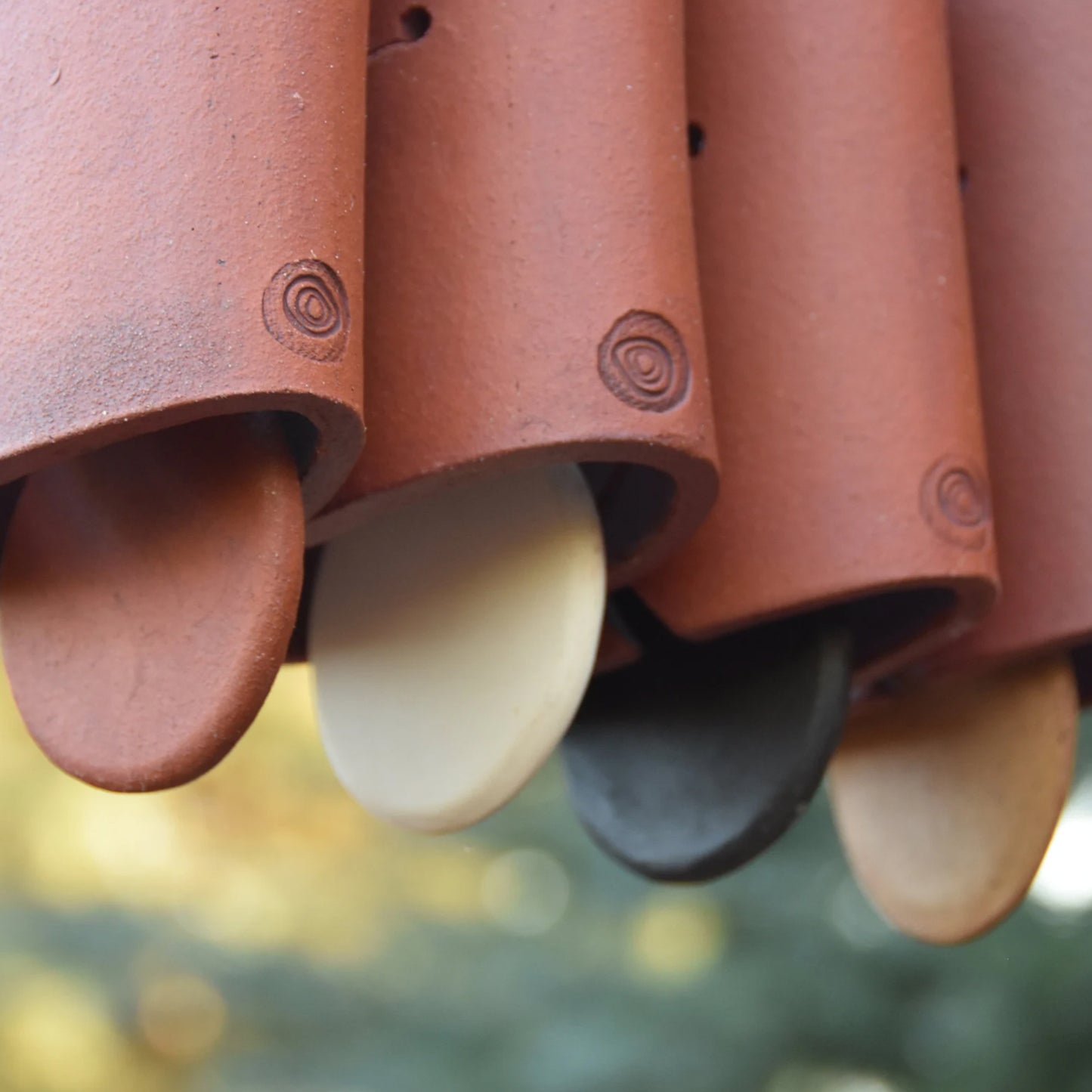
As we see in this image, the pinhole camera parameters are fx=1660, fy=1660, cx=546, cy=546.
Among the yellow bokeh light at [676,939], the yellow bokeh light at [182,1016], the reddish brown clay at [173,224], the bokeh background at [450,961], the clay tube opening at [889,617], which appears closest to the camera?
the reddish brown clay at [173,224]

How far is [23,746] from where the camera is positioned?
2.03m

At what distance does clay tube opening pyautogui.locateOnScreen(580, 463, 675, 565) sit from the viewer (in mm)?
566

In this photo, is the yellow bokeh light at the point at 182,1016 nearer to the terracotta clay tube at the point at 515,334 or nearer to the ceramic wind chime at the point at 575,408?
the ceramic wind chime at the point at 575,408

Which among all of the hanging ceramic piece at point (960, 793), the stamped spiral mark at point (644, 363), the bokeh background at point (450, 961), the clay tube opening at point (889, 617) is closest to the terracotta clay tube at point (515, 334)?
the stamped spiral mark at point (644, 363)

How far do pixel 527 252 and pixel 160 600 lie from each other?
0.49ft

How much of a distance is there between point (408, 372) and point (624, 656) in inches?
8.5

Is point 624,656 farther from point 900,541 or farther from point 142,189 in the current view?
point 142,189

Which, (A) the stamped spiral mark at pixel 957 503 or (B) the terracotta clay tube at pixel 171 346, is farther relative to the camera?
(A) the stamped spiral mark at pixel 957 503

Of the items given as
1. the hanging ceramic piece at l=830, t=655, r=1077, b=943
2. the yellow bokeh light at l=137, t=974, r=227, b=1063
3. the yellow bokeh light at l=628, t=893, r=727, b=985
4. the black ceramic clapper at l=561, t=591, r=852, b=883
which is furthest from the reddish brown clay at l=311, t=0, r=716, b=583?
the yellow bokeh light at l=137, t=974, r=227, b=1063

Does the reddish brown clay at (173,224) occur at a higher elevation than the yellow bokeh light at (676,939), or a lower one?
higher

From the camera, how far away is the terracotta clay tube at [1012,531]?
67 cm

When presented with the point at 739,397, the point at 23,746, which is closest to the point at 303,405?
the point at 739,397

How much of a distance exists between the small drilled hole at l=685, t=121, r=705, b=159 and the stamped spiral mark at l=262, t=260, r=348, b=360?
24 cm

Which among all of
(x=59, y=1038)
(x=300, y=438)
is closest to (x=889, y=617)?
(x=300, y=438)
